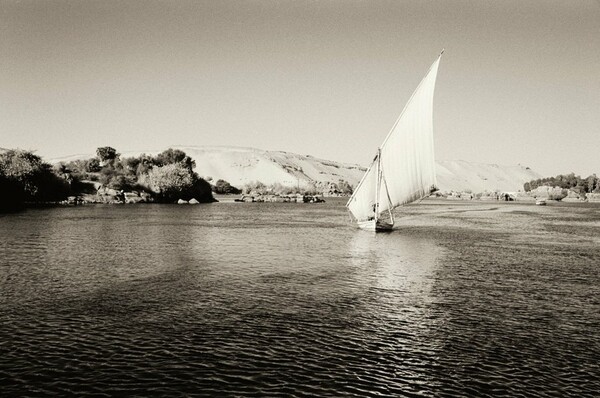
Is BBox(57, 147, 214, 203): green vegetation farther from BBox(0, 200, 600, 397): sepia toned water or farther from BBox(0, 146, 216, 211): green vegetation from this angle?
BBox(0, 200, 600, 397): sepia toned water

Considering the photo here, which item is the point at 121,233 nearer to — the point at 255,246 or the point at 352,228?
the point at 255,246

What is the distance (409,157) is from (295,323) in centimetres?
3324

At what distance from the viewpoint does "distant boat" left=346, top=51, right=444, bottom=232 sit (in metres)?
47.1

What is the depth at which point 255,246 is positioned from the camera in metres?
42.2

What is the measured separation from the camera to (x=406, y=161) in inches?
1969

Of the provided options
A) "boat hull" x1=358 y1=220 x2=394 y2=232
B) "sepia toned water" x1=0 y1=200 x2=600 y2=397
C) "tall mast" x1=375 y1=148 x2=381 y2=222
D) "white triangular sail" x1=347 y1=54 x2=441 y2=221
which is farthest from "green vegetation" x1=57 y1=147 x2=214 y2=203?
"sepia toned water" x1=0 y1=200 x2=600 y2=397

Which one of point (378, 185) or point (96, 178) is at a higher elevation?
point (96, 178)

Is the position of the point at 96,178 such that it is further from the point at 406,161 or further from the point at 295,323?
the point at 295,323

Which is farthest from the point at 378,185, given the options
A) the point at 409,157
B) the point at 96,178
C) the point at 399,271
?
the point at 96,178

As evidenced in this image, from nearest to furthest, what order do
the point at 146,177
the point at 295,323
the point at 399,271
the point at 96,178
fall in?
the point at 295,323, the point at 399,271, the point at 146,177, the point at 96,178

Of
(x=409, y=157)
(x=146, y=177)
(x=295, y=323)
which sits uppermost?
(x=146, y=177)

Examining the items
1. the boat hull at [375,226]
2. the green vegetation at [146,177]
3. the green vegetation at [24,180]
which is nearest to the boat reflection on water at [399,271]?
the boat hull at [375,226]

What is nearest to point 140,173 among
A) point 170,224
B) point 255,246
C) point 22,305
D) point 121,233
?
point 170,224

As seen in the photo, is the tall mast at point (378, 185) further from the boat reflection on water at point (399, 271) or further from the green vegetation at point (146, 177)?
the green vegetation at point (146, 177)
